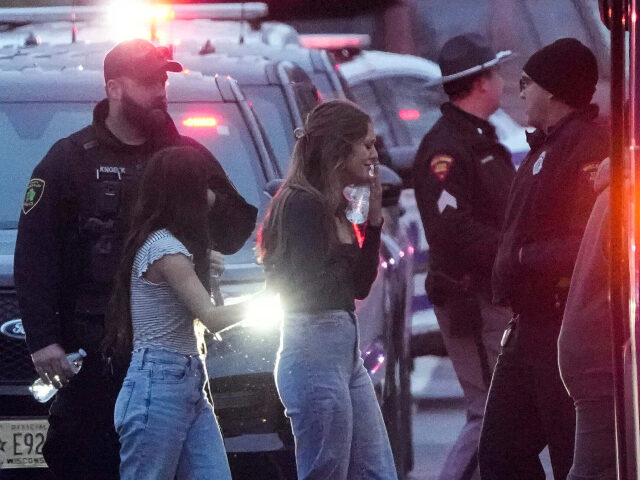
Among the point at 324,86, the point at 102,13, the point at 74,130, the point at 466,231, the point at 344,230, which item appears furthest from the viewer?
the point at 102,13

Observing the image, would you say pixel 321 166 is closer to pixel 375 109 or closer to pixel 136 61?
pixel 136 61

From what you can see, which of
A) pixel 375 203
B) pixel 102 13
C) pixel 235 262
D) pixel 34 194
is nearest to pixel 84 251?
pixel 34 194

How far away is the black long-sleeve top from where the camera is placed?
18.5 ft

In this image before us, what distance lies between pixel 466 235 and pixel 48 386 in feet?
6.08

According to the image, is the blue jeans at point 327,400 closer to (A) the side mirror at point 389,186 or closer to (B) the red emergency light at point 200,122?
(A) the side mirror at point 389,186

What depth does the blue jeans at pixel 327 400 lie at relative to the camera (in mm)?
5598

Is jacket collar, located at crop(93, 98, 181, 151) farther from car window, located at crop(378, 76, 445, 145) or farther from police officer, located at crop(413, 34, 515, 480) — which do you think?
car window, located at crop(378, 76, 445, 145)

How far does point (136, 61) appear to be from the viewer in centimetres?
613

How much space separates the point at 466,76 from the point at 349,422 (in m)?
2.24

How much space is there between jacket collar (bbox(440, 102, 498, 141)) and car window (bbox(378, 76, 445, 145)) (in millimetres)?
5107

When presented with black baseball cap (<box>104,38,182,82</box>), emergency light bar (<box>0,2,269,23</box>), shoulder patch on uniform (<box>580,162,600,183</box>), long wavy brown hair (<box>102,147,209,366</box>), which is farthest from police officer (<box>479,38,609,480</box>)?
emergency light bar (<box>0,2,269,23</box>)

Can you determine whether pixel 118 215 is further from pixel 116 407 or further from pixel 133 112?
pixel 116 407

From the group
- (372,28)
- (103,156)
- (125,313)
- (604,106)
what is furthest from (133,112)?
(372,28)

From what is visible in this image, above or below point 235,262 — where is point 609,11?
above
